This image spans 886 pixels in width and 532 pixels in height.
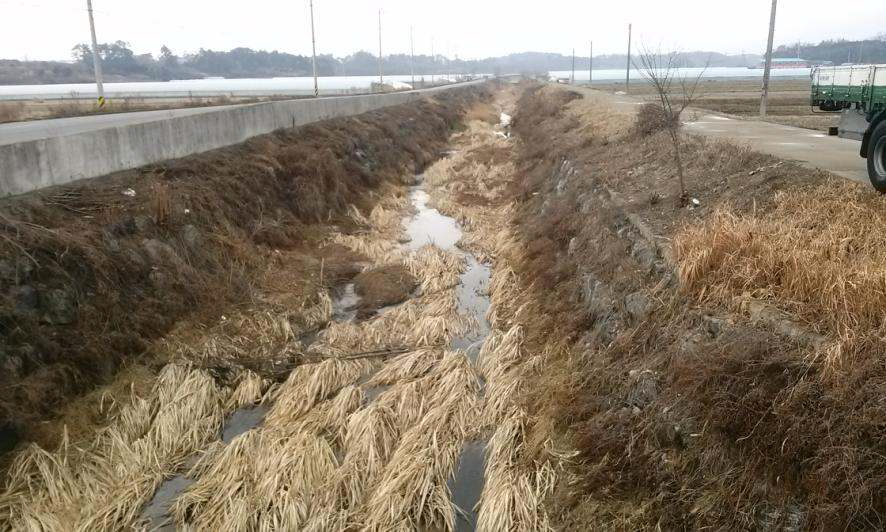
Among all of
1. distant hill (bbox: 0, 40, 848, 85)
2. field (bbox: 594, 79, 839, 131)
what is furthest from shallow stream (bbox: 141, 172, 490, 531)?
distant hill (bbox: 0, 40, 848, 85)

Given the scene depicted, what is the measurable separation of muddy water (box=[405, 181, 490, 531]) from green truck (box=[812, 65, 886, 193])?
23.9ft

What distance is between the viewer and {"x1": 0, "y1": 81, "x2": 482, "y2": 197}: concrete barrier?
11.0m

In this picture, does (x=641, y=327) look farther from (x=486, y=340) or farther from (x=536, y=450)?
(x=486, y=340)

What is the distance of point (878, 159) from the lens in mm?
9172

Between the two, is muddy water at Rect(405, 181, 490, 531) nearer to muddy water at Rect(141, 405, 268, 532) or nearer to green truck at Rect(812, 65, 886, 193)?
muddy water at Rect(141, 405, 268, 532)

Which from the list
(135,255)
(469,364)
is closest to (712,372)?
(469,364)

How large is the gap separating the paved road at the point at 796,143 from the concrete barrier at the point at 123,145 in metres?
15.0

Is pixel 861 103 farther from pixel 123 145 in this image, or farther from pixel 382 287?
pixel 123 145

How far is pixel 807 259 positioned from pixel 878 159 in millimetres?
3781

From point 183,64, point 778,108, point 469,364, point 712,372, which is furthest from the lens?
point 183,64

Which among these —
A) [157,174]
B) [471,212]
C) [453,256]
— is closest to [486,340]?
[453,256]

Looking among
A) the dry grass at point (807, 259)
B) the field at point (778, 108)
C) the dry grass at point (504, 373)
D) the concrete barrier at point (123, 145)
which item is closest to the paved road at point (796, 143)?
the field at point (778, 108)

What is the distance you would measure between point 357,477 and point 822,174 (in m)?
9.20

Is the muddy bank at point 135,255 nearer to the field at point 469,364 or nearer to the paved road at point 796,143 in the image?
the field at point 469,364
